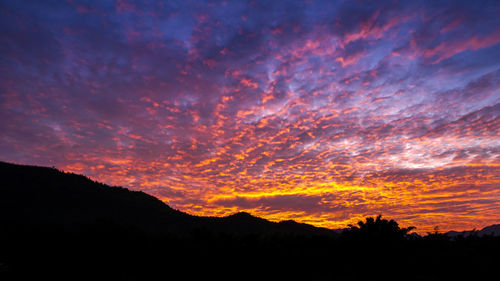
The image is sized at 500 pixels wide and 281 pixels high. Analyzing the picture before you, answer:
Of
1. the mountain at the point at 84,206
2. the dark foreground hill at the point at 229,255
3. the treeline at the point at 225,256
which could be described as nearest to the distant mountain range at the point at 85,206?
the mountain at the point at 84,206

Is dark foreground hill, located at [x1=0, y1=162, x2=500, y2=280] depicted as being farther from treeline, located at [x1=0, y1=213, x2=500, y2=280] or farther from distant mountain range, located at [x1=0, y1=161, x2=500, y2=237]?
distant mountain range, located at [x1=0, y1=161, x2=500, y2=237]

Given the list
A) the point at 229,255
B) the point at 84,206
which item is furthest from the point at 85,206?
the point at 229,255

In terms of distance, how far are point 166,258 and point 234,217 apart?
82417 mm

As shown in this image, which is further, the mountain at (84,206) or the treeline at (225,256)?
the mountain at (84,206)

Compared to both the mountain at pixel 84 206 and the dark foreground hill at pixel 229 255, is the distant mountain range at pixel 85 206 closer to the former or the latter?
the mountain at pixel 84 206

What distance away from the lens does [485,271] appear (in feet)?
47.8

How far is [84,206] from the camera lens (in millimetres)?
84312

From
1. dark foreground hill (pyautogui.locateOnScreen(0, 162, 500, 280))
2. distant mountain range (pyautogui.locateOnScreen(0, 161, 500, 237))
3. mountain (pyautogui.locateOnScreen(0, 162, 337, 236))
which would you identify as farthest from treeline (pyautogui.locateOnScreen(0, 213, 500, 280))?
mountain (pyautogui.locateOnScreen(0, 162, 337, 236))

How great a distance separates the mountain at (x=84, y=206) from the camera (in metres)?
75.4

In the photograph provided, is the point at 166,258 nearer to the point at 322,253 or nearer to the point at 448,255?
the point at 322,253

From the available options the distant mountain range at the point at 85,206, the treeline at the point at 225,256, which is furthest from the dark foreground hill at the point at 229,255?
the distant mountain range at the point at 85,206

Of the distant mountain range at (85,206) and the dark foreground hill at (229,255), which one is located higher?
the distant mountain range at (85,206)

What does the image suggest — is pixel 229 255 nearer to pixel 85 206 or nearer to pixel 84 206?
pixel 84 206

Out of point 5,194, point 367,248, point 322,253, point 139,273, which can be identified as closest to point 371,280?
point 367,248
